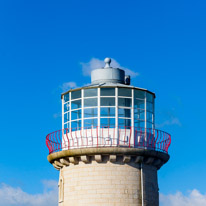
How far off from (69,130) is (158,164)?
4.65 metres

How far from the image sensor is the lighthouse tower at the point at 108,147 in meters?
27.0

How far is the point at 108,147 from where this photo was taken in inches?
1056

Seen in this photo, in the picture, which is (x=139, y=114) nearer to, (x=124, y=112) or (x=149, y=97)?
(x=124, y=112)

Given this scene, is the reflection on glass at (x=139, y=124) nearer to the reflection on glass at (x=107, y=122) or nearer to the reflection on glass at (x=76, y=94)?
the reflection on glass at (x=107, y=122)

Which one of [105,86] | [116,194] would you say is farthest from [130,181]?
[105,86]

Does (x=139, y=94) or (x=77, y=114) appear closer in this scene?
(x=139, y=94)

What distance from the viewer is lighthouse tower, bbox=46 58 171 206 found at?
27.0 m

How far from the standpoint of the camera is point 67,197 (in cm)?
2795

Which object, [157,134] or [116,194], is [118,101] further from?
[116,194]

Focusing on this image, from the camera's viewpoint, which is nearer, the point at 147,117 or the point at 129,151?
the point at 129,151

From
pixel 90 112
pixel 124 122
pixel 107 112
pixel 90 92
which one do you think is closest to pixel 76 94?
pixel 90 92

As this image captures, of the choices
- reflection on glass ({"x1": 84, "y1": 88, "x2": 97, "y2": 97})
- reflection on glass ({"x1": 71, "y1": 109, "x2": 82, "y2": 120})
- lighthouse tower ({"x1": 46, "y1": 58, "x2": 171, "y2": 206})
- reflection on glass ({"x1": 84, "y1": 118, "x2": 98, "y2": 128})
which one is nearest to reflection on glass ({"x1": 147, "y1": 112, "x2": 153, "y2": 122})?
lighthouse tower ({"x1": 46, "y1": 58, "x2": 171, "y2": 206})

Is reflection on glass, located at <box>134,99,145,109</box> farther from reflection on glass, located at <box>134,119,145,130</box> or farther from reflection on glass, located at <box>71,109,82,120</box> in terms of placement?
reflection on glass, located at <box>71,109,82,120</box>

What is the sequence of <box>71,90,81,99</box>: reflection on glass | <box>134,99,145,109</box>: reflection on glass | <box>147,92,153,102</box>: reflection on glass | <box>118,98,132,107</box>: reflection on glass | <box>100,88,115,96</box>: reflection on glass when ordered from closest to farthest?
1. <box>100,88,115,96</box>: reflection on glass
2. <box>118,98,132,107</box>: reflection on glass
3. <box>71,90,81,99</box>: reflection on glass
4. <box>134,99,145,109</box>: reflection on glass
5. <box>147,92,153,102</box>: reflection on glass
